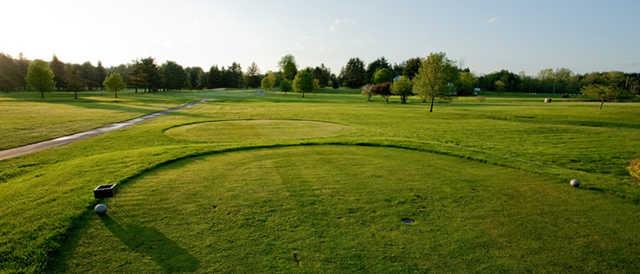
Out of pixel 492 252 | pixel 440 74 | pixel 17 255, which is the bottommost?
pixel 17 255

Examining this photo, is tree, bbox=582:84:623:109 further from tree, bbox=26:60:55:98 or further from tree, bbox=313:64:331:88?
tree, bbox=26:60:55:98

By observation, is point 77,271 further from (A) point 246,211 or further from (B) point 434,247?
(B) point 434,247

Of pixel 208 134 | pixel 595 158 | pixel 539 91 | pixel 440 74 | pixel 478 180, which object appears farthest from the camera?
pixel 539 91

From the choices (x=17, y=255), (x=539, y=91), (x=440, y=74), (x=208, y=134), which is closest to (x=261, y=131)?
(x=208, y=134)

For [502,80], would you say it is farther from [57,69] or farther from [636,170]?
[57,69]

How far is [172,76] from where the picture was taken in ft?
326

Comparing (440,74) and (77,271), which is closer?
(77,271)

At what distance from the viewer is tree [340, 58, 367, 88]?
11562 cm

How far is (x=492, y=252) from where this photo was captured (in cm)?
414

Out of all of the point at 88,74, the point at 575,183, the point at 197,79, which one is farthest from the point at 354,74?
the point at 575,183

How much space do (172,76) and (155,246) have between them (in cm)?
10816

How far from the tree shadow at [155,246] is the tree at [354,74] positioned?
114240 millimetres

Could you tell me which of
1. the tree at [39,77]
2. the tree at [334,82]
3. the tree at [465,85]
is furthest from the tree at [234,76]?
the tree at [465,85]

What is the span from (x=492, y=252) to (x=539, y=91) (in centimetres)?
13659
